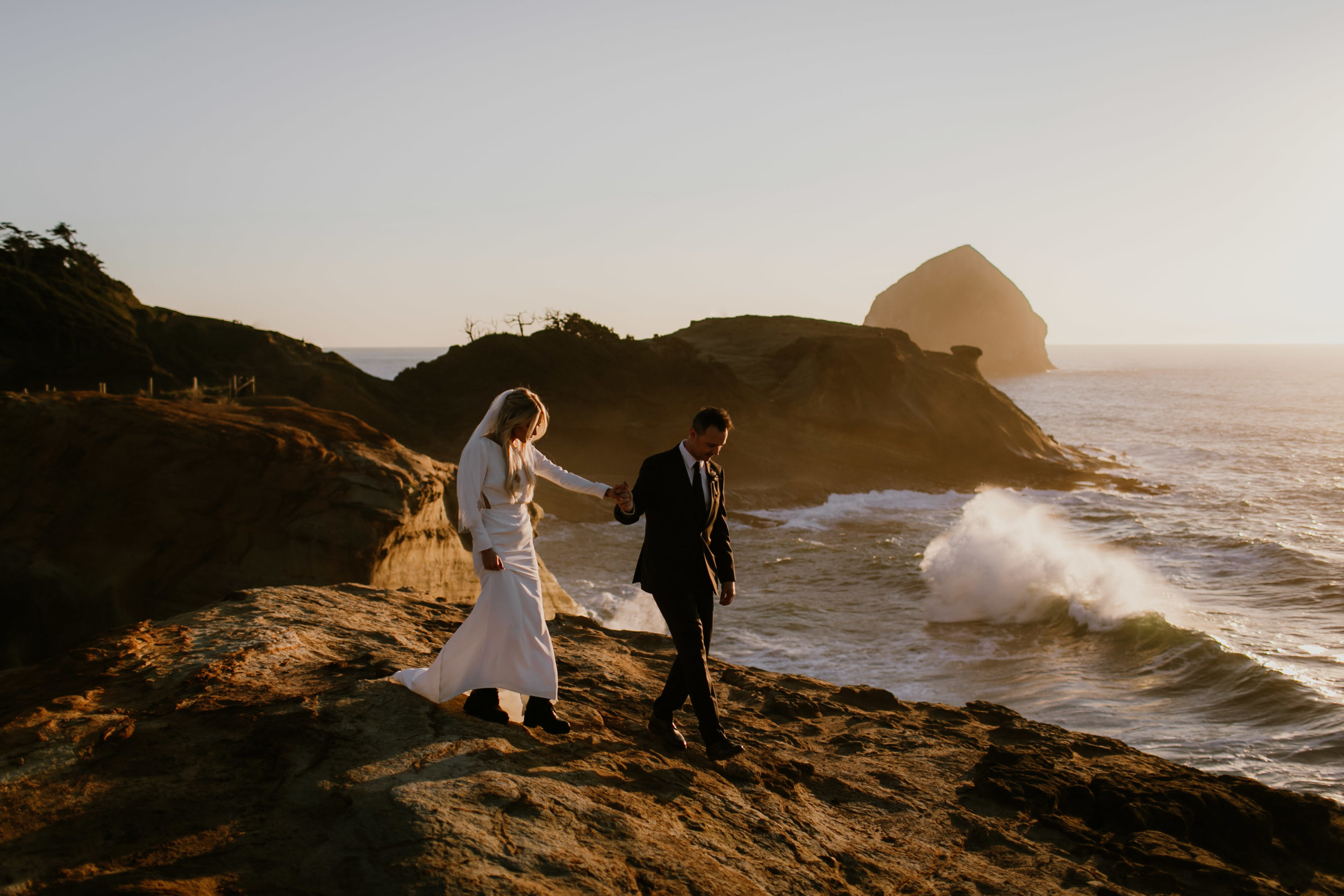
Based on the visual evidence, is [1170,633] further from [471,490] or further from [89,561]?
[89,561]

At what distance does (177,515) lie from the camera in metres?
8.96

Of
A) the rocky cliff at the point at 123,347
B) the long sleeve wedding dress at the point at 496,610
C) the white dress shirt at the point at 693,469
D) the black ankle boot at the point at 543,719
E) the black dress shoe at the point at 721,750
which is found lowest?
the black dress shoe at the point at 721,750

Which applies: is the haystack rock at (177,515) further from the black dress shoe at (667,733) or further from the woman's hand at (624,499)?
the woman's hand at (624,499)

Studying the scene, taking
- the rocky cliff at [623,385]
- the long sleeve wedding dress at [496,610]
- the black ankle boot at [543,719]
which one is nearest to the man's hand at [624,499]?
the long sleeve wedding dress at [496,610]

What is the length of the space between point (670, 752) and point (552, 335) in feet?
98.9

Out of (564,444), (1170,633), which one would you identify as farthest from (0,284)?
(1170,633)

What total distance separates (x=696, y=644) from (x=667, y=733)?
0.71 m

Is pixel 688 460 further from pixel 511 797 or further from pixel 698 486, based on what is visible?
pixel 511 797

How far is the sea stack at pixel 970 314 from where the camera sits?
479 feet

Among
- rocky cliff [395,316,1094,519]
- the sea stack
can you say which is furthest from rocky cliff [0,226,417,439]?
the sea stack

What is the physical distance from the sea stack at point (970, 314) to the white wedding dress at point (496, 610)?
483 ft

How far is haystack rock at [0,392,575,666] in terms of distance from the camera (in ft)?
27.3

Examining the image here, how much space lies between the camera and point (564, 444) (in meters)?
29.4

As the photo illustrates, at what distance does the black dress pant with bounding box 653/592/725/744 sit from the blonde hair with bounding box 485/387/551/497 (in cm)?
92
